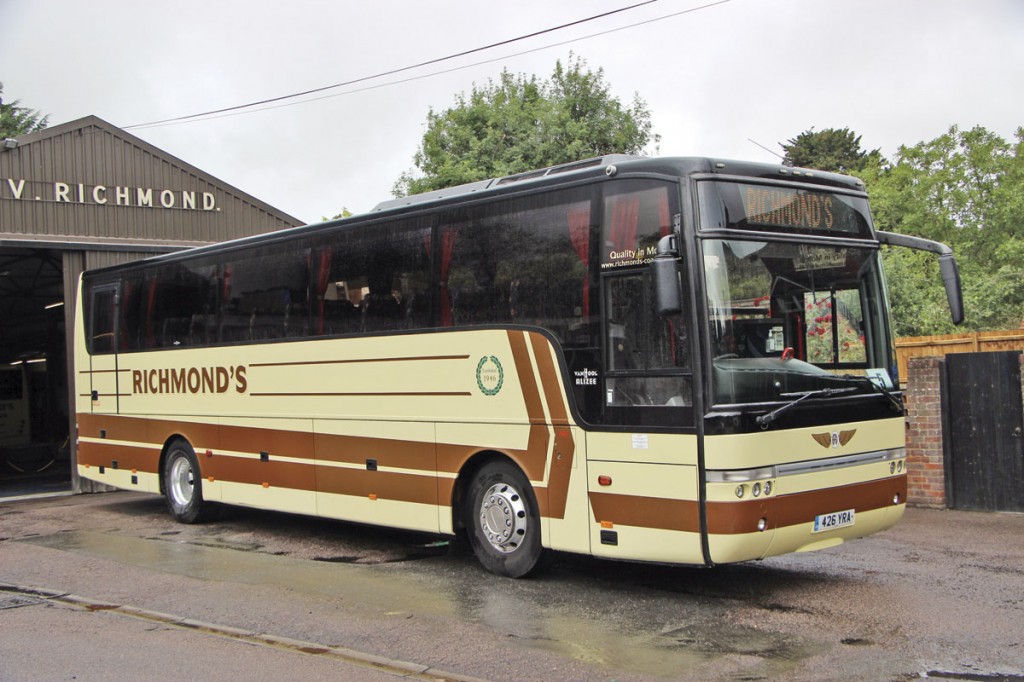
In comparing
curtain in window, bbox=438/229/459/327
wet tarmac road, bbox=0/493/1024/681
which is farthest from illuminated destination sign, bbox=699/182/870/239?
wet tarmac road, bbox=0/493/1024/681

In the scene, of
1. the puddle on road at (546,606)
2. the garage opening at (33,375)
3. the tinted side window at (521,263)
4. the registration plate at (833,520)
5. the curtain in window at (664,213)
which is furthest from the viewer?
the garage opening at (33,375)

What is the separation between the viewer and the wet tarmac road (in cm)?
655

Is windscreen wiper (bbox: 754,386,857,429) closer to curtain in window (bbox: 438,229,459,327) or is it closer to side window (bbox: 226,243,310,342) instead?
curtain in window (bbox: 438,229,459,327)

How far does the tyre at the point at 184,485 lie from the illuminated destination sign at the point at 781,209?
8.48 metres

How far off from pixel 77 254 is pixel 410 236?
1031 cm

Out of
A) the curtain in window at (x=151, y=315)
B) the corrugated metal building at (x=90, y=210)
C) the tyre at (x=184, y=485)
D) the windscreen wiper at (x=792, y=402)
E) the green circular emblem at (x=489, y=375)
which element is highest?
the corrugated metal building at (x=90, y=210)

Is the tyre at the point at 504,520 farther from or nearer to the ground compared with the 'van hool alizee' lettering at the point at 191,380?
nearer to the ground

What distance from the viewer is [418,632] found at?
7418 mm

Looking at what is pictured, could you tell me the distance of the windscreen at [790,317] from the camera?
7.79 meters

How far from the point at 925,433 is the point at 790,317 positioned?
5.52 meters

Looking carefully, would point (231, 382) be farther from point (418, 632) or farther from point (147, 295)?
point (418, 632)

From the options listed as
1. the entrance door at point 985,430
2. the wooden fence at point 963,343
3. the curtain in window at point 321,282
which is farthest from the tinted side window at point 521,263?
the wooden fence at point 963,343

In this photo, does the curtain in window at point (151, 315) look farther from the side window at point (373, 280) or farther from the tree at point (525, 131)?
the tree at point (525, 131)

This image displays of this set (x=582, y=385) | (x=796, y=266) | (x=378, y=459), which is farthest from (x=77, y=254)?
(x=796, y=266)
